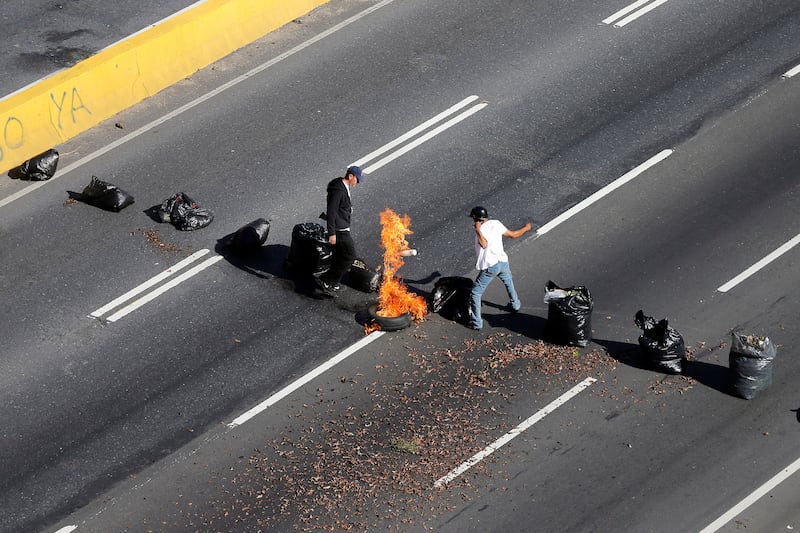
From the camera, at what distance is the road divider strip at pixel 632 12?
843 inches

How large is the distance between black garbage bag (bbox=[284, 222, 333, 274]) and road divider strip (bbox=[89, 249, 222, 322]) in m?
A: 1.12

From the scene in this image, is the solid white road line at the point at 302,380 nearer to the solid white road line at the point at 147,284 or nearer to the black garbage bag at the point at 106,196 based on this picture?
the solid white road line at the point at 147,284

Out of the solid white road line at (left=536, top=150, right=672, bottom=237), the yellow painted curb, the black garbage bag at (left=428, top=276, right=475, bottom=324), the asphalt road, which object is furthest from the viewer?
the yellow painted curb

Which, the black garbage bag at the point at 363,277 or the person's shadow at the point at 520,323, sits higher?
the black garbage bag at the point at 363,277

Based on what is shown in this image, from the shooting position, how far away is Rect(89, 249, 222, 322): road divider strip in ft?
54.3

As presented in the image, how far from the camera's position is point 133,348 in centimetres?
1599

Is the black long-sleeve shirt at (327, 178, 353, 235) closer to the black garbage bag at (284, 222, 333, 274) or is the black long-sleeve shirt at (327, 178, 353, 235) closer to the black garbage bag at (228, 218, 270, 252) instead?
the black garbage bag at (284, 222, 333, 274)

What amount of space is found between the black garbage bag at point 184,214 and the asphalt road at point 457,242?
0.49ft

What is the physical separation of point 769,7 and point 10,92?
1164 cm

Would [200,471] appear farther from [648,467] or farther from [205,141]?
[205,141]

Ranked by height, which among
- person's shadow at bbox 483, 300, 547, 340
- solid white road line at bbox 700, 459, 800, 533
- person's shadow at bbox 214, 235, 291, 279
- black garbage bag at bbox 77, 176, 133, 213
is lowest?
solid white road line at bbox 700, 459, 800, 533

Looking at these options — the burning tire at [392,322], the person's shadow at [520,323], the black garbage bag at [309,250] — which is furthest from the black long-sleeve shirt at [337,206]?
the person's shadow at [520,323]

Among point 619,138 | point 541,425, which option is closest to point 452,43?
point 619,138

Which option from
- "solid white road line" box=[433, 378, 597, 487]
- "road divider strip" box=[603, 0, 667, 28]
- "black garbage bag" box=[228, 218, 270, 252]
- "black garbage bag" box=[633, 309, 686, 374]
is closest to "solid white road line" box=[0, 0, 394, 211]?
"black garbage bag" box=[228, 218, 270, 252]
